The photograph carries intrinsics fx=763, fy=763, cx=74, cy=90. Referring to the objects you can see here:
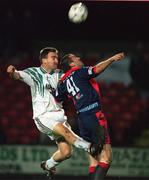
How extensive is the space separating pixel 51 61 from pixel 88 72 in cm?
75

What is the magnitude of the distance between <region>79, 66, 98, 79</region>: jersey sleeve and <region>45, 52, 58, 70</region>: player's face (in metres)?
0.60

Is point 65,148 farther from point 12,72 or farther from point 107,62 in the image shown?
point 107,62

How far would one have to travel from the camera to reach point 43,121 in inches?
378

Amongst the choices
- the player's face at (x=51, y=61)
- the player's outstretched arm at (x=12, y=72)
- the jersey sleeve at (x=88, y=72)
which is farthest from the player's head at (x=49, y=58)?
the jersey sleeve at (x=88, y=72)

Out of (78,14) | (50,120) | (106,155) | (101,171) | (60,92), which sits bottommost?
(101,171)

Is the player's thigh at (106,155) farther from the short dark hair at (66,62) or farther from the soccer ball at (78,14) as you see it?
the soccer ball at (78,14)

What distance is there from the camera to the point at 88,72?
9.15 meters

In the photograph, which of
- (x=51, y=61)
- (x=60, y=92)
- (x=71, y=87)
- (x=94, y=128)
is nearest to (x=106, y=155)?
(x=94, y=128)

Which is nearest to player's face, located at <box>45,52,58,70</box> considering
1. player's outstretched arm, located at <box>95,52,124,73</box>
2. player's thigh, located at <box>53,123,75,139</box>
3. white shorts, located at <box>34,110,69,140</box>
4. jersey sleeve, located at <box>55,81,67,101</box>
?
jersey sleeve, located at <box>55,81,67,101</box>

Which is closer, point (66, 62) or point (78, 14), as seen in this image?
point (66, 62)

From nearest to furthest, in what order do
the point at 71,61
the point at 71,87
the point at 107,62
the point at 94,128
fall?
the point at 107,62 < the point at 94,128 < the point at 71,87 < the point at 71,61

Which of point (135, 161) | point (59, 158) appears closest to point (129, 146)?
point (135, 161)

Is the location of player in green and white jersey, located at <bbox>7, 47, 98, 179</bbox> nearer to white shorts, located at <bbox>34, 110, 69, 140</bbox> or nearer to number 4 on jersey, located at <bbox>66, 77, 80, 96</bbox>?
white shorts, located at <bbox>34, 110, 69, 140</bbox>

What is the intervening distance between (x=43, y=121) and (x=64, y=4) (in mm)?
6643
